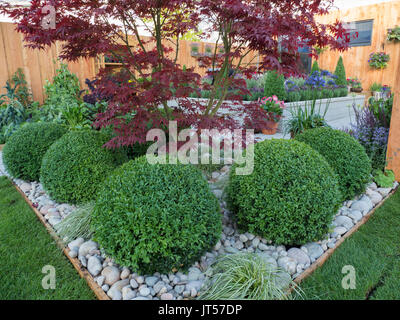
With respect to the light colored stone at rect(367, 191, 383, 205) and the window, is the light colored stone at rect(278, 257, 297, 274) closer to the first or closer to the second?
the light colored stone at rect(367, 191, 383, 205)

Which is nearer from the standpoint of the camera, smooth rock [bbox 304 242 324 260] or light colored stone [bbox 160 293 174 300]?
light colored stone [bbox 160 293 174 300]

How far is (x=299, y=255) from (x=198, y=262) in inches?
27.7

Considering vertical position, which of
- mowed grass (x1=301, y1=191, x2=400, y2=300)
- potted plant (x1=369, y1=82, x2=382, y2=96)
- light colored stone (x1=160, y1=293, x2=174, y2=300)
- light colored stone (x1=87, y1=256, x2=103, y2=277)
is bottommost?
mowed grass (x1=301, y1=191, x2=400, y2=300)

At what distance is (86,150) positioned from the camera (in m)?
2.55

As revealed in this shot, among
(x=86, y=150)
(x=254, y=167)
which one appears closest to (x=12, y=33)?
(x=86, y=150)

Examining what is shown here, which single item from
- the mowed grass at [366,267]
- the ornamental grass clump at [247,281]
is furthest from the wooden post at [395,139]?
the ornamental grass clump at [247,281]

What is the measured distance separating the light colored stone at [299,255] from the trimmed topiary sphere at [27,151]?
274 centimetres

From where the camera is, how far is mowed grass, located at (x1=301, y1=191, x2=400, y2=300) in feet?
5.49

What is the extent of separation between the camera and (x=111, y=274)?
175 centimetres

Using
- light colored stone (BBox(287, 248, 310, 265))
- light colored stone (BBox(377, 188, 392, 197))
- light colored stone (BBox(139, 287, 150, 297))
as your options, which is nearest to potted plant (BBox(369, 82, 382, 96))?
light colored stone (BBox(377, 188, 392, 197))

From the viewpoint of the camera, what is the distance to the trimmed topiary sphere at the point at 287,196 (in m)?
1.96

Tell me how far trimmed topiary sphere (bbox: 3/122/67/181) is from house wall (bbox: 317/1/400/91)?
411 inches

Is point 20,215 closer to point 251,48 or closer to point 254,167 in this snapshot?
point 254,167

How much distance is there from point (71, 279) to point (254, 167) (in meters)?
1.46
